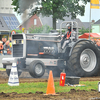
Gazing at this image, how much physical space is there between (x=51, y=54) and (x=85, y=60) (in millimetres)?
1558

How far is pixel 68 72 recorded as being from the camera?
46.1 ft

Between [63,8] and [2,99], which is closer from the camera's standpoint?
[2,99]

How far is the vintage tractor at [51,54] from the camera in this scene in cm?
1367

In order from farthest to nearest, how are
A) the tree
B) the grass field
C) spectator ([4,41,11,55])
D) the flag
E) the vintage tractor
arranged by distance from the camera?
the tree, spectator ([4,41,11,55]), the flag, the vintage tractor, the grass field

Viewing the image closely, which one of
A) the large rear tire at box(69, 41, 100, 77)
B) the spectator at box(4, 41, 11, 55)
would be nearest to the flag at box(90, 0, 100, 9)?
the large rear tire at box(69, 41, 100, 77)

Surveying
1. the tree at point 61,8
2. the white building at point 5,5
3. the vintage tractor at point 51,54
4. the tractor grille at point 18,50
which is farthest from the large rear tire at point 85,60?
the tree at point 61,8

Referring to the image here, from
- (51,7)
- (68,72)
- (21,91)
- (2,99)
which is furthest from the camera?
(51,7)

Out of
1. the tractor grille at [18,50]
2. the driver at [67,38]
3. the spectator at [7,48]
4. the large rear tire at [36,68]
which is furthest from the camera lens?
the spectator at [7,48]

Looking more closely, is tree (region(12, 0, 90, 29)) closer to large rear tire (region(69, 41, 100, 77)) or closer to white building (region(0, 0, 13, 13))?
large rear tire (region(69, 41, 100, 77))

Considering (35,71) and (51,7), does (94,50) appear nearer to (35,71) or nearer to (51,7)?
(35,71)

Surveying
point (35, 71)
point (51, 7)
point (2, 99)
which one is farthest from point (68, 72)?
point (51, 7)

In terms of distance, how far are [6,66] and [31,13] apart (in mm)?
2529

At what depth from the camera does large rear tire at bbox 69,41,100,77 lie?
13.7 m

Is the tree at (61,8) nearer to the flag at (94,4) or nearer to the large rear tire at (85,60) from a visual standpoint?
the flag at (94,4)
